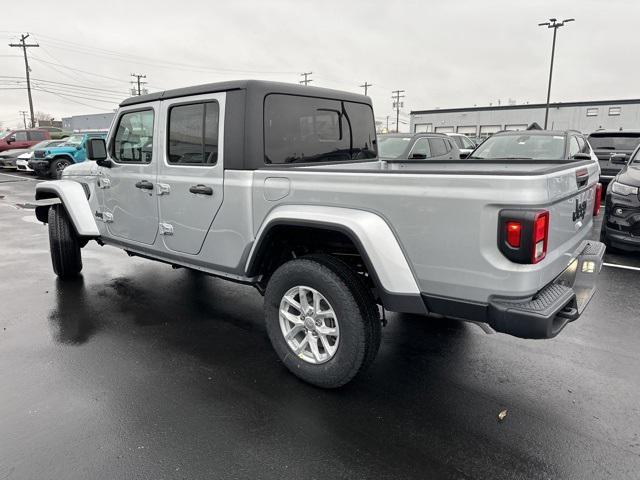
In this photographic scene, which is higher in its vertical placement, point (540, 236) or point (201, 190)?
point (201, 190)

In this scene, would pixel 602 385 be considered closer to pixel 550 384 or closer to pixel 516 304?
pixel 550 384

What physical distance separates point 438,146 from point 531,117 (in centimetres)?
4275

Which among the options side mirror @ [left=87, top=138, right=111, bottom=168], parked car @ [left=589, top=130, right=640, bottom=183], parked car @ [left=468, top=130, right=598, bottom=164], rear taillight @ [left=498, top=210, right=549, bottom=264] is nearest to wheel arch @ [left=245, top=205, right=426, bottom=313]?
rear taillight @ [left=498, top=210, right=549, bottom=264]

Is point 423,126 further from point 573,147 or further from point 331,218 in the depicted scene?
point 331,218

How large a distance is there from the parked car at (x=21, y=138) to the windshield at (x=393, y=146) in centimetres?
2044

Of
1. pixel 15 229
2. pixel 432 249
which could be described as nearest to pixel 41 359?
pixel 432 249

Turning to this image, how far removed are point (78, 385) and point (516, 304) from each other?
282cm

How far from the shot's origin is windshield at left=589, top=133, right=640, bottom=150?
11.8 m

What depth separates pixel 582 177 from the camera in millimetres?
3043

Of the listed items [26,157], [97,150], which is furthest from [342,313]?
[26,157]

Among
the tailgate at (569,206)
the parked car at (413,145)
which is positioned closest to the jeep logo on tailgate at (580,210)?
the tailgate at (569,206)

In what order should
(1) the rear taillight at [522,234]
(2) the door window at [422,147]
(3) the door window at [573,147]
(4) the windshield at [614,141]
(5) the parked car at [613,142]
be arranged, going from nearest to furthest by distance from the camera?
(1) the rear taillight at [522,234] → (3) the door window at [573,147] → (2) the door window at [422,147] → (5) the parked car at [613,142] → (4) the windshield at [614,141]

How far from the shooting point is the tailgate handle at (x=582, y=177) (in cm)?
294

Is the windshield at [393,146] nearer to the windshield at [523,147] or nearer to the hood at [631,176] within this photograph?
the windshield at [523,147]
